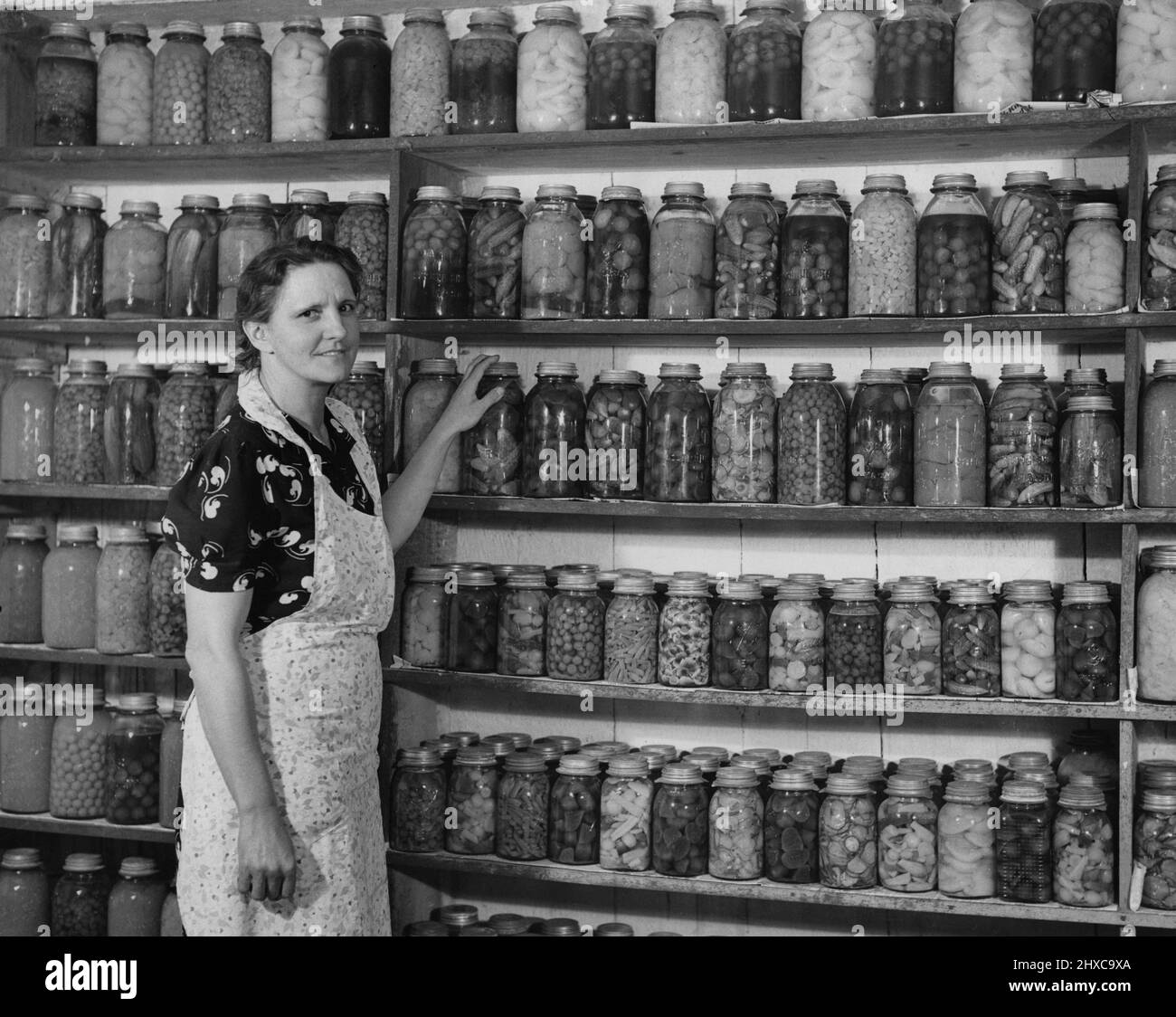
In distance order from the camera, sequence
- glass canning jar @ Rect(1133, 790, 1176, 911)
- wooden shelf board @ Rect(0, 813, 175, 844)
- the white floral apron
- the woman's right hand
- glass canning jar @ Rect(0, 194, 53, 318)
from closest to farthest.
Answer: the woman's right hand
the white floral apron
glass canning jar @ Rect(1133, 790, 1176, 911)
wooden shelf board @ Rect(0, 813, 175, 844)
glass canning jar @ Rect(0, 194, 53, 318)

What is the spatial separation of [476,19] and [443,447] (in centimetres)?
78

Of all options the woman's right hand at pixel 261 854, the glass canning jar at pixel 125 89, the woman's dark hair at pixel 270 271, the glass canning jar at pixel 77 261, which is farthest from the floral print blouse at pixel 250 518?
the glass canning jar at pixel 125 89

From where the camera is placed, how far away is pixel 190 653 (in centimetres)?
168

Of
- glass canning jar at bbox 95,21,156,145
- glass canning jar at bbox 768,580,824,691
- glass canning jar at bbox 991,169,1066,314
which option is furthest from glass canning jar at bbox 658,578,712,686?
glass canning jar at bbox 95,21,156,145

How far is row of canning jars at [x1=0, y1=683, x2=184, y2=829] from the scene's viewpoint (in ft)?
8.36

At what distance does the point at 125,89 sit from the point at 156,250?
312mm

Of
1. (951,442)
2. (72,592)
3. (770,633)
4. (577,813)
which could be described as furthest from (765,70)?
(72,592)

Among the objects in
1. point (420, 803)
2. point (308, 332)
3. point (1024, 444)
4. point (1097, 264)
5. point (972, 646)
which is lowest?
point (420, 803)

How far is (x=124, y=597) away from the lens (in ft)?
8.36

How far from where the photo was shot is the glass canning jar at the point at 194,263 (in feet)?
8.32

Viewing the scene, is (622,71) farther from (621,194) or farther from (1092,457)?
(1092,457)

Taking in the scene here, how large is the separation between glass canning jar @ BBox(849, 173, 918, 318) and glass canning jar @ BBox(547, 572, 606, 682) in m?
0.63

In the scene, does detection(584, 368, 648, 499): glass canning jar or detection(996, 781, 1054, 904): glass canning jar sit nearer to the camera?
detection(996, 781, 1054, 904): glass canning jar

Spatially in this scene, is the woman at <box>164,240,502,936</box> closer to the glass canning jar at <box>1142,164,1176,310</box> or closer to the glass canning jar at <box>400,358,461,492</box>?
the glass canning jar at <box>400,358,461,492</box>
